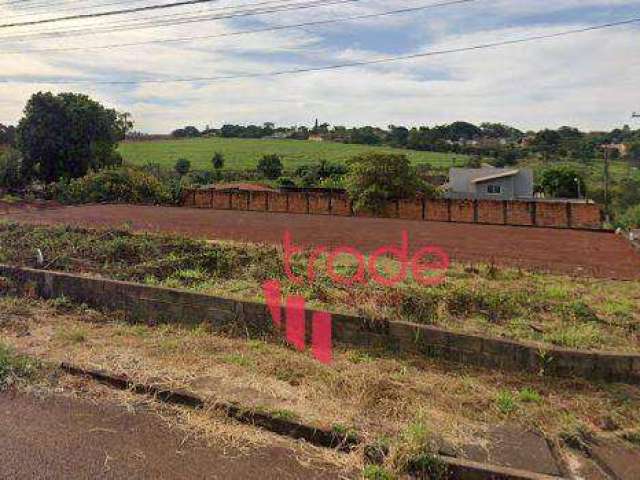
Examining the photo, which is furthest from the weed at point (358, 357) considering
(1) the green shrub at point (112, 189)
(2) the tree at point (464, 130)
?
(2) the tree at point (464, 130)

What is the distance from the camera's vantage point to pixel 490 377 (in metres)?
4.66

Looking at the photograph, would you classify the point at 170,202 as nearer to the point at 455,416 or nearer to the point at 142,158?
the point at 455,416

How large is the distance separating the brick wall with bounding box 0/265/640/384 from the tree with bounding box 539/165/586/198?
42.8 m

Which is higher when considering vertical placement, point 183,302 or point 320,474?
point 183,302

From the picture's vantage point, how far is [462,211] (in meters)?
19.4

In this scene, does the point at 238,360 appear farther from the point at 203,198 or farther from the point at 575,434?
the point at 203,198

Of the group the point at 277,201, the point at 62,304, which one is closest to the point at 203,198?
the point at 277,201

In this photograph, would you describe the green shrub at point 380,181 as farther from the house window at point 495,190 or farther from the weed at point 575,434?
the weed at point 575,434

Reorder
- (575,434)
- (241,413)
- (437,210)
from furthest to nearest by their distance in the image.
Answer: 1. (437,210)
2. (241,413)
3. (575,434)

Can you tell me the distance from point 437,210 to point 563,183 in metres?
29.5

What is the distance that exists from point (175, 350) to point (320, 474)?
2.46 m

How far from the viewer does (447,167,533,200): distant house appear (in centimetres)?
4134

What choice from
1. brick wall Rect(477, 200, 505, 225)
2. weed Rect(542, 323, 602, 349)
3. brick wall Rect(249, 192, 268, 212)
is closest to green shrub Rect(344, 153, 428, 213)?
brick wall Rect(249, 192, 268, 212)

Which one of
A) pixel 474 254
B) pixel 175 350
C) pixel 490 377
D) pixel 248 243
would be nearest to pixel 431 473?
pixel 490 377
